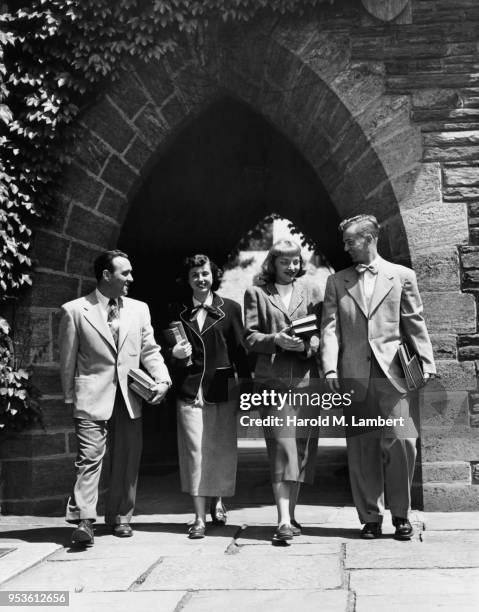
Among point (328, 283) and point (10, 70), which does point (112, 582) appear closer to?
point (328, 283)

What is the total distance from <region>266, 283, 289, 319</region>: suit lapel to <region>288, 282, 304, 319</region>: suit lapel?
1.2 inches

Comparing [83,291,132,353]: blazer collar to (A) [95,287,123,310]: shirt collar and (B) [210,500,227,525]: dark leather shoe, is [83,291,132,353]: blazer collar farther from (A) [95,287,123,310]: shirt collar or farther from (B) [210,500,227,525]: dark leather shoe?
(B) [210,500,227,525]: dark leather shoe

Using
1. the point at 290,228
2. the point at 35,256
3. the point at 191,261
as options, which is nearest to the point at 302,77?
the point at 191,261

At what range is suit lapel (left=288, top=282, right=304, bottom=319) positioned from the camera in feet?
15.6

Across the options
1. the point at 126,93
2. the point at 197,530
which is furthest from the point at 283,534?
the point at 126,93

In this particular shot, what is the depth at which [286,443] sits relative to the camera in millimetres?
4625

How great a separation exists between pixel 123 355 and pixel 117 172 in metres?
1.78

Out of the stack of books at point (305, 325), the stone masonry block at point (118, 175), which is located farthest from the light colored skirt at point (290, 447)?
the stone masonry block at point (118, 175)

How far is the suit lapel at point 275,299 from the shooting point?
4758 mm

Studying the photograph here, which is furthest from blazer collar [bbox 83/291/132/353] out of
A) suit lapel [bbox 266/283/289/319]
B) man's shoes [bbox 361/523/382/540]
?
man's shoes [bbox 361/523/382/540]

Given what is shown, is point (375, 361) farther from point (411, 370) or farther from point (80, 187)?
point (80, 187)

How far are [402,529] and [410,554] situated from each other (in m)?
0.38

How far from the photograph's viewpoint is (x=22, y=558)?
432 cm

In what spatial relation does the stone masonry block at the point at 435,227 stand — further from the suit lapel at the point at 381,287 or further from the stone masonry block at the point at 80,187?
the stone masonry block at the point at 80,187
